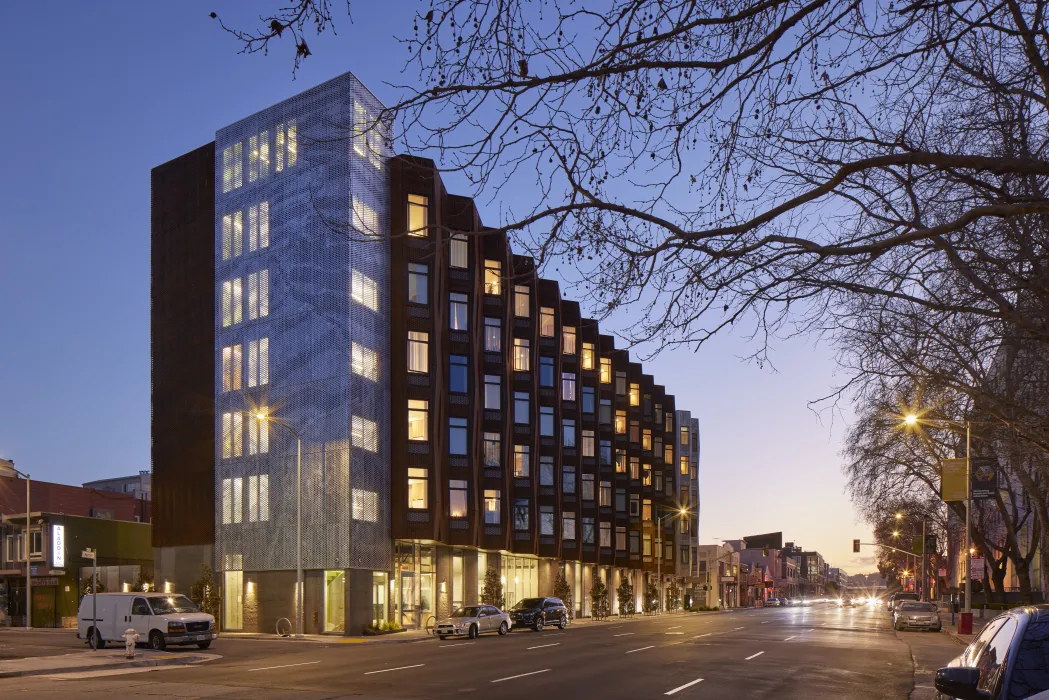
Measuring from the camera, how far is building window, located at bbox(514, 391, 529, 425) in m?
66.6

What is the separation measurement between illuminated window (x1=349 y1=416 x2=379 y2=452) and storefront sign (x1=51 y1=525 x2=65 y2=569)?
28491mm

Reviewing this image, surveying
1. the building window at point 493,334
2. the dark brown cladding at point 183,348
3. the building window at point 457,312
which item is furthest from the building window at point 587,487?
the dark brown cladding at point 183,348

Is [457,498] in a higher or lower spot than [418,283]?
lower

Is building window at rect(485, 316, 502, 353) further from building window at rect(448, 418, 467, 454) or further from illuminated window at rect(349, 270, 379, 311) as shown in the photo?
illuminated window at rect(349, 270, 379, 311)

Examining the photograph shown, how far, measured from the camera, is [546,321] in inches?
2876

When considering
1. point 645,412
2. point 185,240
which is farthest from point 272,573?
point 645,412

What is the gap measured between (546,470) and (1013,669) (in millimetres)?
64832

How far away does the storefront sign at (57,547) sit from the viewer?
65812mm

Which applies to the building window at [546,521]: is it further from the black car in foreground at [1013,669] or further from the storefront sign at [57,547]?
the black car in foreground at [1013,669]

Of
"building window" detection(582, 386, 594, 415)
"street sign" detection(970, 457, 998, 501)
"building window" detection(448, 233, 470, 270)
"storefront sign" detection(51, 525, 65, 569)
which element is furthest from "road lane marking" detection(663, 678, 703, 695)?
"building window" detection(582, 386, 594, 415)

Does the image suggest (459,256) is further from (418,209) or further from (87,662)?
(87,662)

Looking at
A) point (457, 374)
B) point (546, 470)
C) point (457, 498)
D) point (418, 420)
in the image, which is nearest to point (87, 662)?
point (418, 420)

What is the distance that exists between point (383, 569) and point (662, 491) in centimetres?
6088

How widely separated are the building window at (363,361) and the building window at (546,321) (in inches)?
865
